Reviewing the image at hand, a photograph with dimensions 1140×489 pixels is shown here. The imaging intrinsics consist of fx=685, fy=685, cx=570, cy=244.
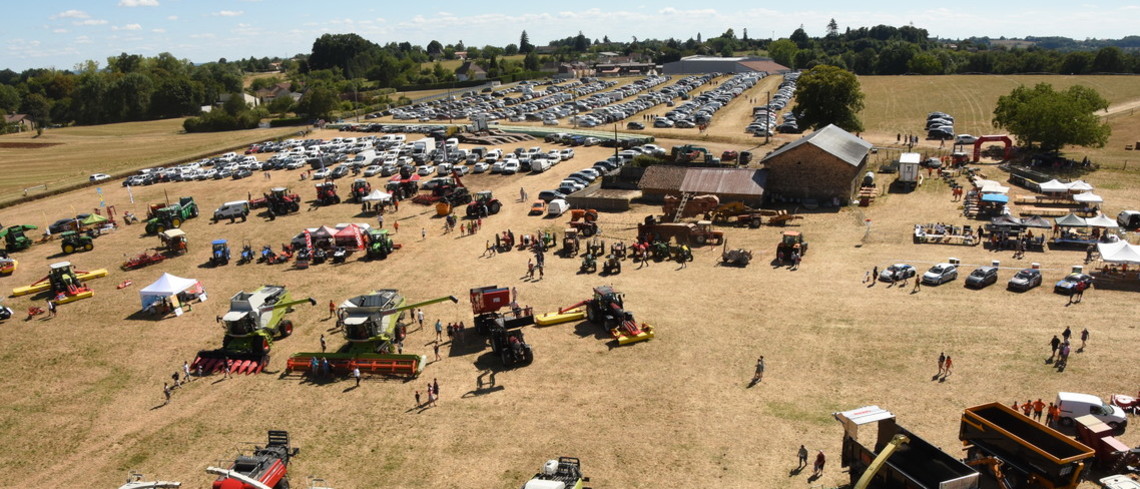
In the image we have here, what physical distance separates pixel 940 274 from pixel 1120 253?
770 cm

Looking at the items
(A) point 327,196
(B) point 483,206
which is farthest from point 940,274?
(A) point 327,196

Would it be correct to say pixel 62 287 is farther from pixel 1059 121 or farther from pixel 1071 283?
pixel 1059 121

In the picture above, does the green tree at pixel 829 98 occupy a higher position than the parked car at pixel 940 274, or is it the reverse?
the green tree at pixel 829 98

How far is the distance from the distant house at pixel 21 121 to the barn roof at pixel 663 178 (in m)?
115

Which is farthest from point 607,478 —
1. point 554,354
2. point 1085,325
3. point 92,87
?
point 92,87

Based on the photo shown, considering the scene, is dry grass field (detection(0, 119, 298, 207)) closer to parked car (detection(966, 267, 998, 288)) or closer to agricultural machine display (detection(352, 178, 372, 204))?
agricultural machine display (detection(352, 178, 372, 204))

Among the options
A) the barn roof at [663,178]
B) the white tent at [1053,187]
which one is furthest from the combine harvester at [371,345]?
the white tent at [1053,187]

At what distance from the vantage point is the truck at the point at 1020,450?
649 inches

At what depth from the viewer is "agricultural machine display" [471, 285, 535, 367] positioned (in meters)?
26.9

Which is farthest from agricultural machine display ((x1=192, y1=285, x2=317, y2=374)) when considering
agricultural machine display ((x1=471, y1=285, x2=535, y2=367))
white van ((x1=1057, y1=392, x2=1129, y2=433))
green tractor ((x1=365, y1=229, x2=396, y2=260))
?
white van ((x1=1057, y1=392, x2=1129, y2=433))

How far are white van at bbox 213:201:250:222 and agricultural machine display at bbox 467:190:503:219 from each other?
667 inches

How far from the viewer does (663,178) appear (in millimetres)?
49625

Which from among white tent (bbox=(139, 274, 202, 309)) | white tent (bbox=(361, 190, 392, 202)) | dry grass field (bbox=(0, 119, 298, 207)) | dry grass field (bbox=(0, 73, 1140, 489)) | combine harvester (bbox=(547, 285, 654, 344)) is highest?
dry grass field (bbox=(0, 119, 298, 207))

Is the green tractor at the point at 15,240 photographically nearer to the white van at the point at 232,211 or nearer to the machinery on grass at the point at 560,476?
the white van at the point at 232,211
